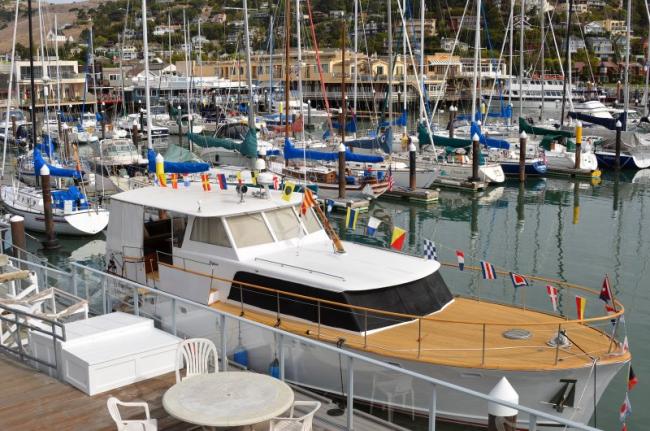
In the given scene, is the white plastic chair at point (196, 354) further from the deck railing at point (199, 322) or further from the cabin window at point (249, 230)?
the cabin window at point (249, 230)

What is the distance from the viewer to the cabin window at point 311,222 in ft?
49.5

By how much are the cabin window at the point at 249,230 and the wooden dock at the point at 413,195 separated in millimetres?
21964

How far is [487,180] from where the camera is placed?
39406mm

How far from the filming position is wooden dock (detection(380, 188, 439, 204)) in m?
35.5

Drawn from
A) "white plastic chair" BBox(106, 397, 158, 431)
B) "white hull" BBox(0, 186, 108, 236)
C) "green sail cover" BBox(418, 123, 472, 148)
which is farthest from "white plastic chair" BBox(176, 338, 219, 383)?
"green sail cover" BBox(418, 123, 472, 148)

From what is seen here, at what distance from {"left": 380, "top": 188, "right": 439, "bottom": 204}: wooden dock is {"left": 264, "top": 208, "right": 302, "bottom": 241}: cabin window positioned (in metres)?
21.3

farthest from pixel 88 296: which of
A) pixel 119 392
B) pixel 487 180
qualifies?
pixel 487 180

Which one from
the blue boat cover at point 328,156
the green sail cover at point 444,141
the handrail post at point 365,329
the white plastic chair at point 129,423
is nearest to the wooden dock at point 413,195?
the blue boat cover at point 328,156

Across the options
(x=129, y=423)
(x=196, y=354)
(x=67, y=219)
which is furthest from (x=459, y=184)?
(x=129, y=423)

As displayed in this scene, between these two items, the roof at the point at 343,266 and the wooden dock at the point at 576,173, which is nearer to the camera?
the roof at the point at 343,266

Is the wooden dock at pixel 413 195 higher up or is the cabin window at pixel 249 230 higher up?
the cabin window at pixel 249 230

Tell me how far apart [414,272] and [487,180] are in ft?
89.6

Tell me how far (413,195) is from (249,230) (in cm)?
2238

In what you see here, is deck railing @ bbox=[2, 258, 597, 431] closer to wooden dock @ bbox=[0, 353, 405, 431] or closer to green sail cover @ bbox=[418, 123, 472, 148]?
wooden dock @ bbox=[0, 353, 405, 431]
